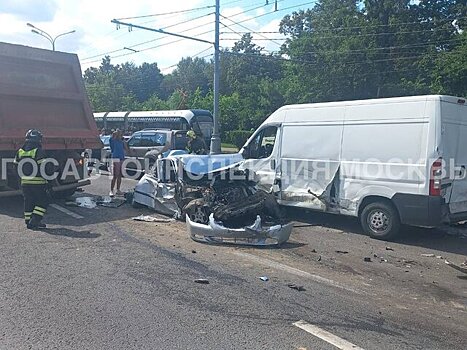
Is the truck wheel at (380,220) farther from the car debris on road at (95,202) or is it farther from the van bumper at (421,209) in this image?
Result: the car debris on road at (95,202)

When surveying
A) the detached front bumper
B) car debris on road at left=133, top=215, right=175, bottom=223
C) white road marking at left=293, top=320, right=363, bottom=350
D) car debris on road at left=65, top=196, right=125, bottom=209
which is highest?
the detached front bumper

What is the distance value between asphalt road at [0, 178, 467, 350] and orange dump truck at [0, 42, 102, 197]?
232 cm

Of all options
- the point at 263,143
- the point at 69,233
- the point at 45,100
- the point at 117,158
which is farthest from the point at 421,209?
the point at 45,100

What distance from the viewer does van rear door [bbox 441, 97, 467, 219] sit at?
24.0 ft

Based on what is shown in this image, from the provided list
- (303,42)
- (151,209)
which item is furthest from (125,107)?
(151,209)

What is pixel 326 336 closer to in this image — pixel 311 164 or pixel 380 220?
pixel 380 220

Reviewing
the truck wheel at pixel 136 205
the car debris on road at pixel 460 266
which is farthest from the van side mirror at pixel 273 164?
the car debris on road at pixel 460 266

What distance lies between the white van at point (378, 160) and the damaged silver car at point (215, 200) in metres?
1.06

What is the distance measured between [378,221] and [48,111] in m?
7.22

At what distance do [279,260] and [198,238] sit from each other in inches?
59.5

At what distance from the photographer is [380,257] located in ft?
22.2

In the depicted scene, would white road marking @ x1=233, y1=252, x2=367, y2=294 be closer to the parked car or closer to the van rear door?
the van rear door

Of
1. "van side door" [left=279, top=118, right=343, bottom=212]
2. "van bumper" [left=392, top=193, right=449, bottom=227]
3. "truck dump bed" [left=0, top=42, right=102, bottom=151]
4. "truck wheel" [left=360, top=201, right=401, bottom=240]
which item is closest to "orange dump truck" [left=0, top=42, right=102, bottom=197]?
"truck dump bed" [left=0, top=42, right=102, bottom=151]

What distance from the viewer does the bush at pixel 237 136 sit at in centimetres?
4272
